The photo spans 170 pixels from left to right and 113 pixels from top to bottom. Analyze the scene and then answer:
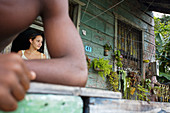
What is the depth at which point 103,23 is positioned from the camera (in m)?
4.44

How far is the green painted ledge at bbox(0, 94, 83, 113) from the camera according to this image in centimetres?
37

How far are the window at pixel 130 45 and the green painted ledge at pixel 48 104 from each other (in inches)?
179

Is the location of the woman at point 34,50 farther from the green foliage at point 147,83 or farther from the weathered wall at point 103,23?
the green foliage at point 147,83

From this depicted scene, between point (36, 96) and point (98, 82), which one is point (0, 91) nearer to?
point (36, 96)

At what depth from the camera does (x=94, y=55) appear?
405 centimetres

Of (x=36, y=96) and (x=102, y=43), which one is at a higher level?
(x=102, y=43)

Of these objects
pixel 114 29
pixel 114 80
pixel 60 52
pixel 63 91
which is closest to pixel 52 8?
pixel 60 52

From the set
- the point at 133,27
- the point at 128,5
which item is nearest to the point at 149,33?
the point at 133,27

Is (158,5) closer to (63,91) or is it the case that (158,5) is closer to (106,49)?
(106,49)

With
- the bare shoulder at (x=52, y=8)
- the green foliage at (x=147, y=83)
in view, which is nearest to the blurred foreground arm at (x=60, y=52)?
the bare shoulder at (x=52, y=8)

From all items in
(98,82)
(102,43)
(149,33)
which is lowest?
(98,82)

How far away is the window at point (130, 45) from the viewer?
16.5ft

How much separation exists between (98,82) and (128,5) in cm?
266

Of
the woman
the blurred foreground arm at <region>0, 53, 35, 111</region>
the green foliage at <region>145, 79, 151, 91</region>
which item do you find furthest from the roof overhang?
the blurred foreground arm at <region>0, 53, 35, 111</region>
